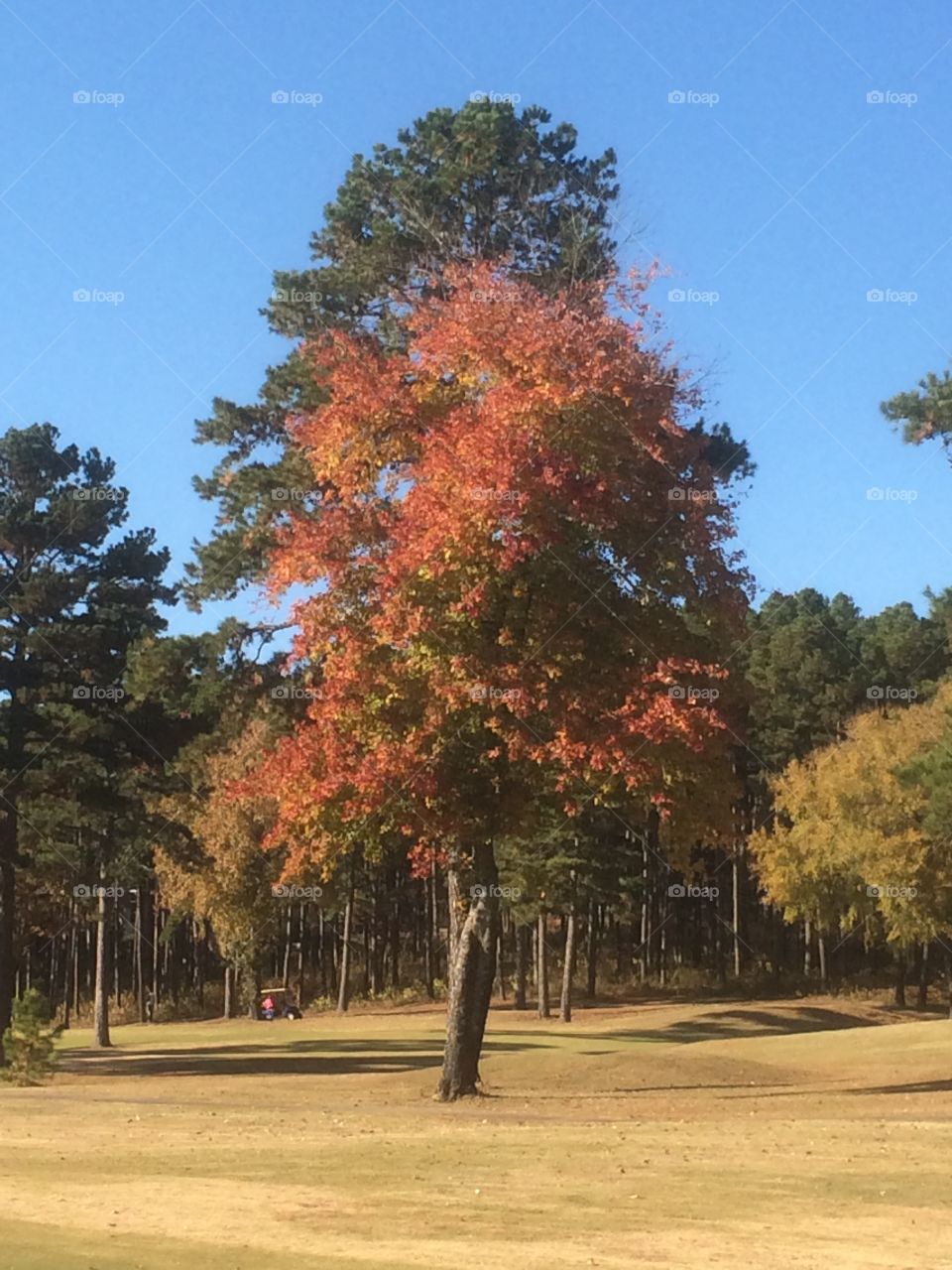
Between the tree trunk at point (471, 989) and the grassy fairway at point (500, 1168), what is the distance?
2.02 ft

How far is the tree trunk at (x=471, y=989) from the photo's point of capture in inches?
1101

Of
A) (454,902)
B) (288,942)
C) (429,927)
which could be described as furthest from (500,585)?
(288,942)

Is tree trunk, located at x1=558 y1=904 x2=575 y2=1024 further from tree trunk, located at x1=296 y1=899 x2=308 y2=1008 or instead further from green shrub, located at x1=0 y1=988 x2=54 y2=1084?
green shrub, located at x1=0 y1=988 x2=54 y2=1084

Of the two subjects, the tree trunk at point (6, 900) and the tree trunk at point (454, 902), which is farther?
the tree trunk at point (6, 900)

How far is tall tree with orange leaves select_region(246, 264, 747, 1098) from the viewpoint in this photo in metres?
25.7

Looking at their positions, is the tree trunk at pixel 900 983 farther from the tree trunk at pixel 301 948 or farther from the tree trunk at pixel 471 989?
the tree trunk at pixel 471 989

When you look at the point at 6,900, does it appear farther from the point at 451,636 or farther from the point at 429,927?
the point at 429,927

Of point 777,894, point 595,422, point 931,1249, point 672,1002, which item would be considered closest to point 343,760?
point 595,422

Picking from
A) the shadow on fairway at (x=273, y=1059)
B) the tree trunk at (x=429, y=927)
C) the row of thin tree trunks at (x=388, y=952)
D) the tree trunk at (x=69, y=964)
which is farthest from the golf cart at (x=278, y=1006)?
the shadow on fairway at (x=273, y=1059)

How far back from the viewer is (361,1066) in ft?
133

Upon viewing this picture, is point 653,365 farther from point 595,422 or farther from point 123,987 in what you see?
point 123,987

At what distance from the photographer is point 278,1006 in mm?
69812

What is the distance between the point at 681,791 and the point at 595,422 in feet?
20.7

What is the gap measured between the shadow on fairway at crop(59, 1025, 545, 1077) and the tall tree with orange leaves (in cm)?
1282
